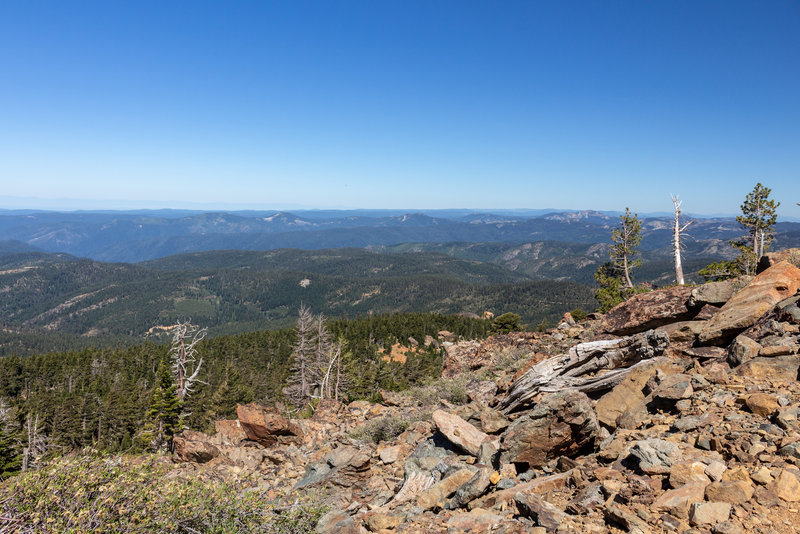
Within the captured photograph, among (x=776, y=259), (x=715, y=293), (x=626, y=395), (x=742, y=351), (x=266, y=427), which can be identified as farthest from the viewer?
(x=776, y=259)

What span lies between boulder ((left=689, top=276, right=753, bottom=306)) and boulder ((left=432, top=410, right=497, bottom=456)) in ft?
40.8

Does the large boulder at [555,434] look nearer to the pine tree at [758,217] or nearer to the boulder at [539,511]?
the boulder at [539,511]

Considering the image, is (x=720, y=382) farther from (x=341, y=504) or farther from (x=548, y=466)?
(x=341, y=504)

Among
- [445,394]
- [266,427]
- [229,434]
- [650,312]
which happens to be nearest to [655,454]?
[650,312]

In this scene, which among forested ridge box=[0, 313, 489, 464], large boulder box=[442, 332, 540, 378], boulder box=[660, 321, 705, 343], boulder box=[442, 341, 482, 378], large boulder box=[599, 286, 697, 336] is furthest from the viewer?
forested ridge box=[0, 313, 489, 464]

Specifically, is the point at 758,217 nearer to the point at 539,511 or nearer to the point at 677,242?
the point at 677,242

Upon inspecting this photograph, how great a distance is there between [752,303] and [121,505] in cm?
2035

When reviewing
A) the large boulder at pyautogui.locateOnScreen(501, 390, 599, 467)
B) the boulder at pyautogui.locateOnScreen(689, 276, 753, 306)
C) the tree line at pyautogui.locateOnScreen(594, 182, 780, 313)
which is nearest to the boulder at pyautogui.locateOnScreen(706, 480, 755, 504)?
the large boulder at pyautogui.locateOnScreen(501, 390, 599, 467)

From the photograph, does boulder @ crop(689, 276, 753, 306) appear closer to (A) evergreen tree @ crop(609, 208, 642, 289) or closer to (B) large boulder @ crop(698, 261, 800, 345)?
(B) large boulder @ crop(698, 261, 800, 345)

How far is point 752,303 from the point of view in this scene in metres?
14.2

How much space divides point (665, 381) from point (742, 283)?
1094 cm

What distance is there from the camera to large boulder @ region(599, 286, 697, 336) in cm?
1756

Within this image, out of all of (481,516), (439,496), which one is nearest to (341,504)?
(439,496)

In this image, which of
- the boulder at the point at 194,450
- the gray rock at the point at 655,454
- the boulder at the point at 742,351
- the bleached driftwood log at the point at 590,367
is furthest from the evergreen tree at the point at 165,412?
the boulder at the point at 742,351
